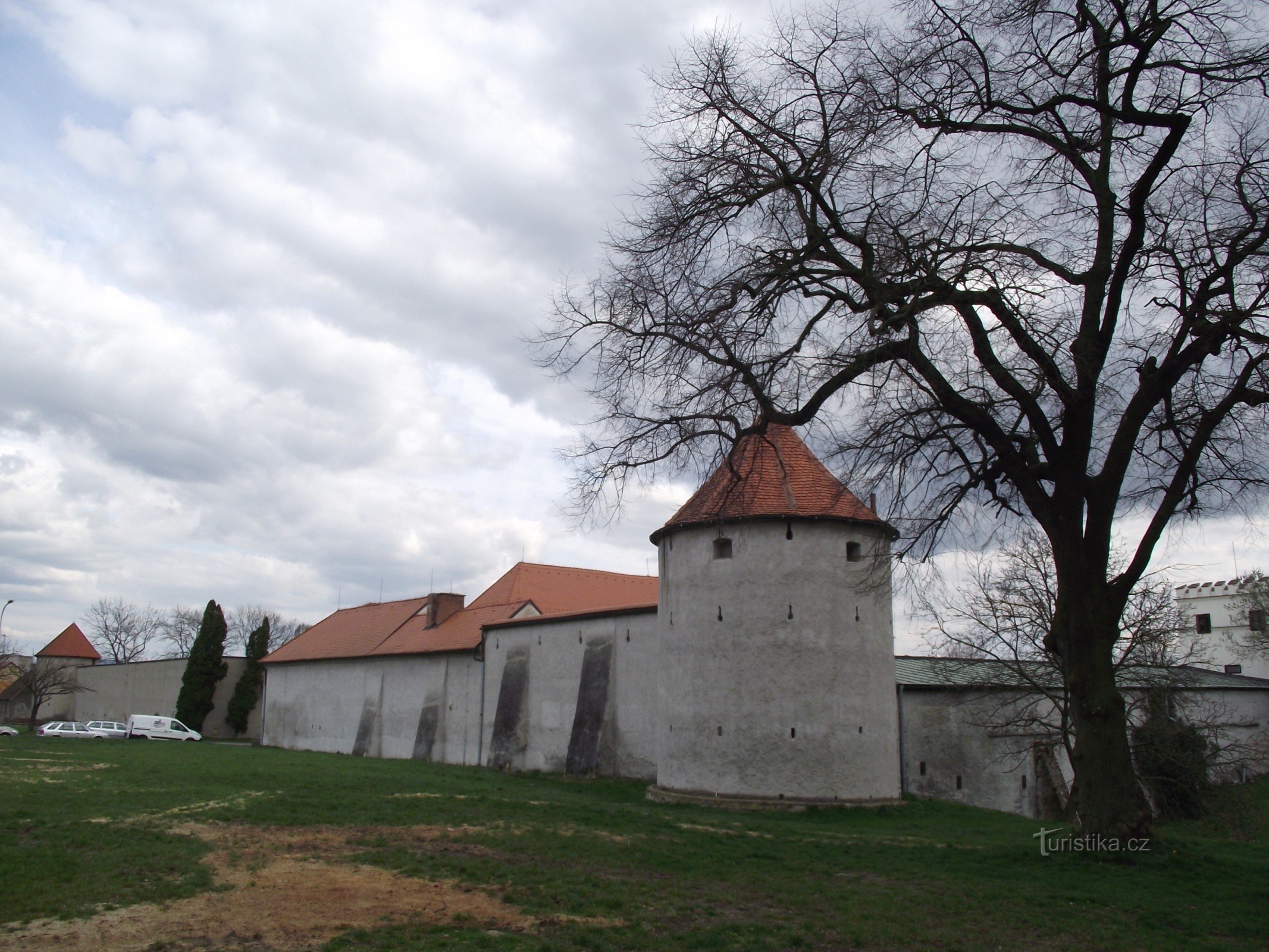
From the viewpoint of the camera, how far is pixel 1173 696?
2119cm

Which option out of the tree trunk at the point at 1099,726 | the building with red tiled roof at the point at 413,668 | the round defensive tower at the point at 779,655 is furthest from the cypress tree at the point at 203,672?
the tree trunk at the point at 1099,726

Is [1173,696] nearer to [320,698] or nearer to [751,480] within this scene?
[751,480]

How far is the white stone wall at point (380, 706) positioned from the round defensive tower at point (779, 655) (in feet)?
36.3

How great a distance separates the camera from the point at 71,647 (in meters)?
65.5

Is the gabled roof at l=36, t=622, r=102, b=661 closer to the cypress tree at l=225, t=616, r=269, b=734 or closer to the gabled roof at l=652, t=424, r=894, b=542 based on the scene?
the cypress tree at l=225, t=616, r=269, b=734

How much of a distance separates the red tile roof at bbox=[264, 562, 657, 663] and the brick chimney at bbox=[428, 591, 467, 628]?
0.38 meters

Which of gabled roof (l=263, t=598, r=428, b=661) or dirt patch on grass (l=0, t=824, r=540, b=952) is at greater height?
gabled roof (l=263, t=598, r=428, b=661)

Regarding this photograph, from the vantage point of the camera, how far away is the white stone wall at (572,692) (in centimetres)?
2216

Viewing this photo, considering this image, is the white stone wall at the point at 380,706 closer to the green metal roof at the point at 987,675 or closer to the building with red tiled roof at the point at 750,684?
the building with red tiled roof at the point at 750,684

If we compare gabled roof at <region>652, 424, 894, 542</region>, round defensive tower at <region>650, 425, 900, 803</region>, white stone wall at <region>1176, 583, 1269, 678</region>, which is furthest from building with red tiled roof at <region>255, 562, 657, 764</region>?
white stone wall at <region>1176, 583, 1269, 678</region>

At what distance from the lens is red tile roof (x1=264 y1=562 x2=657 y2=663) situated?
105 feet

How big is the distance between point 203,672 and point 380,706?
19839 mm

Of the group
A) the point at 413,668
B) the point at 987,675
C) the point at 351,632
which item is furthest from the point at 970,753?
the point at 351,632
